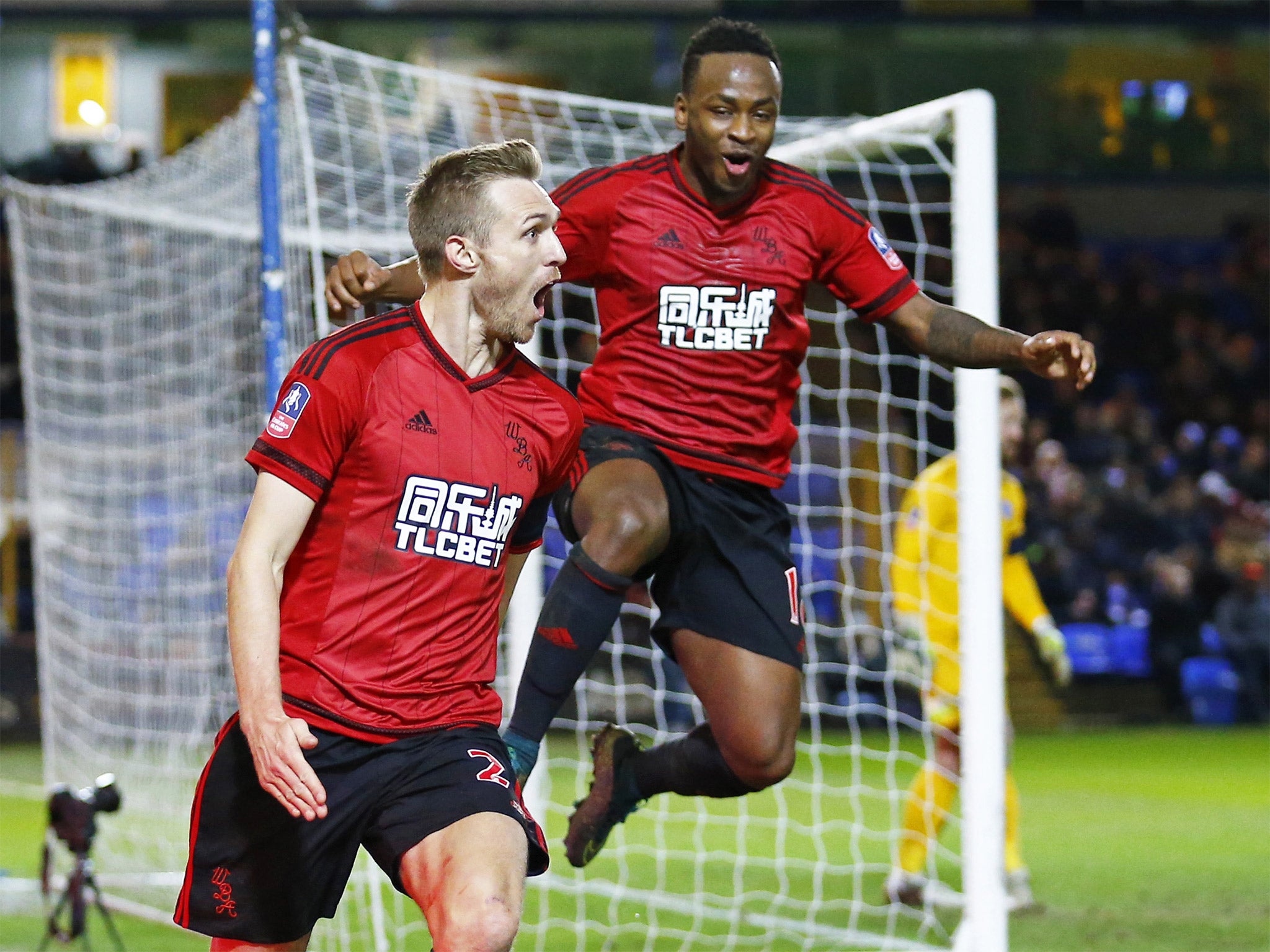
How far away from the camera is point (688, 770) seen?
4.59 metres

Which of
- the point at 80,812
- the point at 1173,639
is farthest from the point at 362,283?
the point at 1173,639

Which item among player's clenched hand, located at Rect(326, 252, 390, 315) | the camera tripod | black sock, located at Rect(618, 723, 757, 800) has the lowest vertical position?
the camera tripod

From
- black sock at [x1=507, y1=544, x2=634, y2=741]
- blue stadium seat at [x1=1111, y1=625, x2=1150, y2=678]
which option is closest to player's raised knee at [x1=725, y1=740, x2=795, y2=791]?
black sock at [x1=507, y1=544, x2=634, y2=741]

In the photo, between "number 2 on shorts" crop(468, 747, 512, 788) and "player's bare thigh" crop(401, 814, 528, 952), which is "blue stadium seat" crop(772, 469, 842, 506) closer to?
"number 2 on shorts" crop(468, 747, 512, 788)

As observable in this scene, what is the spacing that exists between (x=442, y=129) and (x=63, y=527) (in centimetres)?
321

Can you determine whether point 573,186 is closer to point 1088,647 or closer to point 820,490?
point 820,490

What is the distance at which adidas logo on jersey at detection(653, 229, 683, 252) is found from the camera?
4.25 meters

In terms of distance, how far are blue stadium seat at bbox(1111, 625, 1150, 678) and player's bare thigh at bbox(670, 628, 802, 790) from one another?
38.4 feet

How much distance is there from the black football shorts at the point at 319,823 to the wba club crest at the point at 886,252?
1779 millimetres

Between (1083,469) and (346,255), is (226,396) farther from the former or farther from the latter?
(1083,469)

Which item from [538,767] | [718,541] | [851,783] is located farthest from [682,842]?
[718,541]

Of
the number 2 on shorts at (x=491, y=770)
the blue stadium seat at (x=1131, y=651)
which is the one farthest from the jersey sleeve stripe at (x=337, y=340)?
the blue stadium seat at (x=1131, y=651)

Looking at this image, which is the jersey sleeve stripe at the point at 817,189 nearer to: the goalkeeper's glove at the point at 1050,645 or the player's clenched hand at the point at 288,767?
the player's clenched hand at the point at 288,767

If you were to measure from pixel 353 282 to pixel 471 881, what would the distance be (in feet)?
4.44
